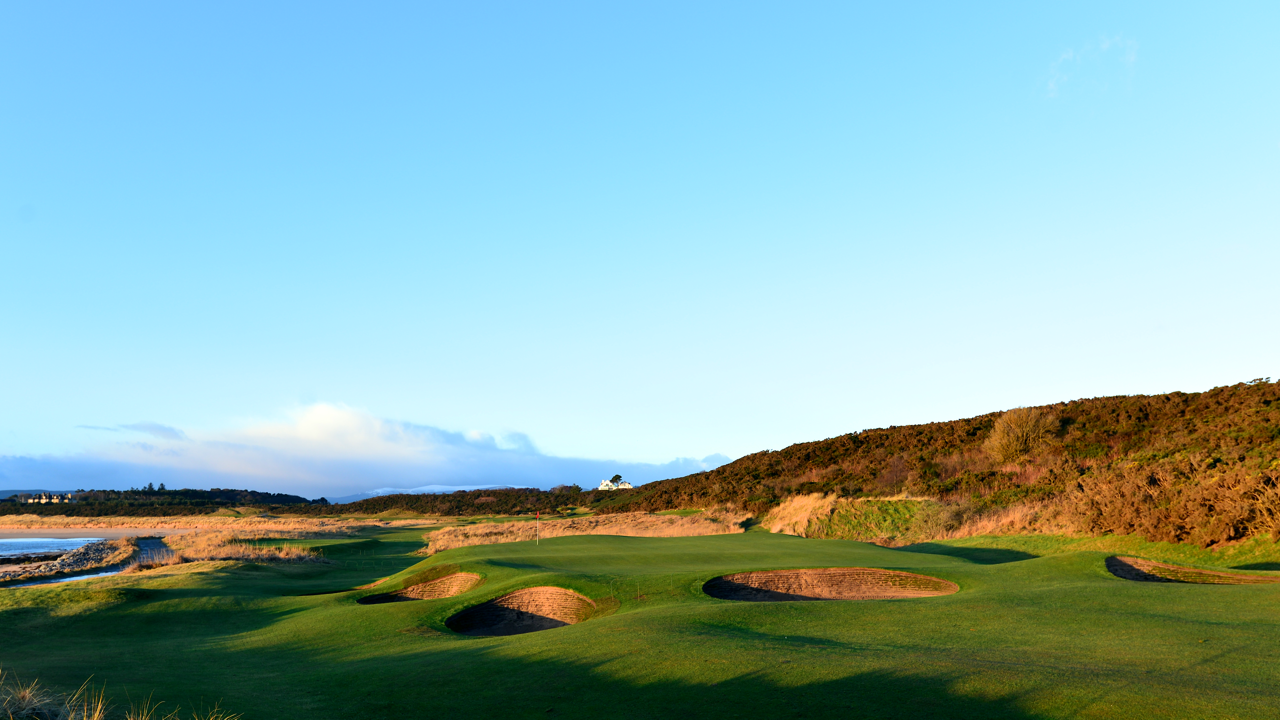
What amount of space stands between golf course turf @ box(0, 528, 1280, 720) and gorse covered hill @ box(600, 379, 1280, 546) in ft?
14.1

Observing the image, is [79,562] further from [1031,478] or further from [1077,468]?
[1077,468]

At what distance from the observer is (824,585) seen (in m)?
16.5

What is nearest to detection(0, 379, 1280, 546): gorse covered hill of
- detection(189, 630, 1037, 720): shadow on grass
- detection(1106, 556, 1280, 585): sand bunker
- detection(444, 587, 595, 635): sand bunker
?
detection(1106, 556, 1280, 585): sand bunker

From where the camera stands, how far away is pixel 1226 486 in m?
18.2

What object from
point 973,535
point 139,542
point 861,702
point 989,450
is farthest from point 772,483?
point 861,702

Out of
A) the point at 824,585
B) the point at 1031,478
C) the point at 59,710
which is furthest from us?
the point at 1031,478

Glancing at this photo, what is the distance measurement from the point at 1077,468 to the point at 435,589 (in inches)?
1174

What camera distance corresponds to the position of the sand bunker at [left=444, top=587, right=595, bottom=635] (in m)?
14.3

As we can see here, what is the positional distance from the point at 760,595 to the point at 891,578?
9.75ft

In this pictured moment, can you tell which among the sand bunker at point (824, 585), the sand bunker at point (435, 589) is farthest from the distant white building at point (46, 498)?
the sand bunker at point (824, 585)

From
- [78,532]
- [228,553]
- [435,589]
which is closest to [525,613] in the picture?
[435,589]

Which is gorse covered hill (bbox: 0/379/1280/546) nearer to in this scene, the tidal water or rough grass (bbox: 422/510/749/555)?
rough grass (bbox: 422/510/749/555)

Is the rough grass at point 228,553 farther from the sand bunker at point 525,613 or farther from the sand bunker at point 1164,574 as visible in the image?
the sand bunker at point 1164,574

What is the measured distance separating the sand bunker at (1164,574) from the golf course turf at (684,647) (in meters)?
0.49
